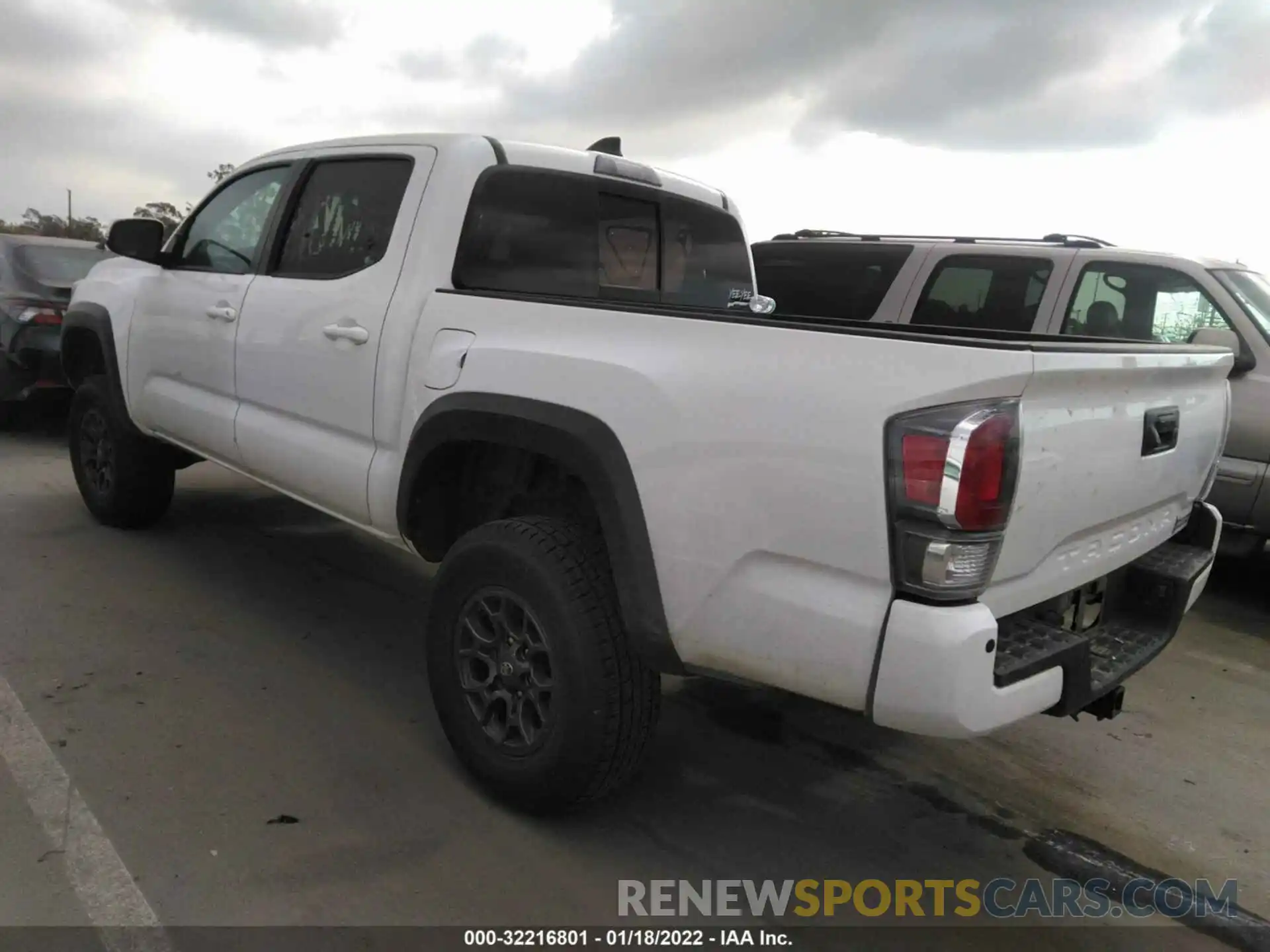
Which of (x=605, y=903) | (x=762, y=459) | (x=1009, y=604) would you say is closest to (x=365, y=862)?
(x=605, y=903)

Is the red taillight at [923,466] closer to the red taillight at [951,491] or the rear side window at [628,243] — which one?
the red taillight at [951,491]

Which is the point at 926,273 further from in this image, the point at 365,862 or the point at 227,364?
the point at 365,862

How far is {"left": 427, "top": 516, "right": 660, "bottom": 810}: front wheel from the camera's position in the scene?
8.18 ft

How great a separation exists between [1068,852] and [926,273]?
402cm

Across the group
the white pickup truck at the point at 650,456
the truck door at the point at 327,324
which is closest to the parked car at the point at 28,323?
the white pickup truck at the point at 650,456

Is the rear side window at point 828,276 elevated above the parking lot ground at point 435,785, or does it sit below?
above

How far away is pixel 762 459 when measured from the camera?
7.00 ft

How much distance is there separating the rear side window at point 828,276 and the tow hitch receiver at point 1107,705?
3719 mm

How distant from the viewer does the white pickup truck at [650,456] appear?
1978 mm

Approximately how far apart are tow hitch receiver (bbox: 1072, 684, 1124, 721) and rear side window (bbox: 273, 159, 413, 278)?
263 cm

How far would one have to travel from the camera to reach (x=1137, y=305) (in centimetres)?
544

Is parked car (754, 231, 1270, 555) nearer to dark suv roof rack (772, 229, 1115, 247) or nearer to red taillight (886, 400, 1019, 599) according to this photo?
dark suv roof rack (772, 229, 1115, 247)

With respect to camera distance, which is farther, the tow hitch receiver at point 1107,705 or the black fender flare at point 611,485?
the tow hitch receiver at point 1107,705

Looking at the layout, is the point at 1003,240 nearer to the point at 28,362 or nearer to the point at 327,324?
the point at 327,324
